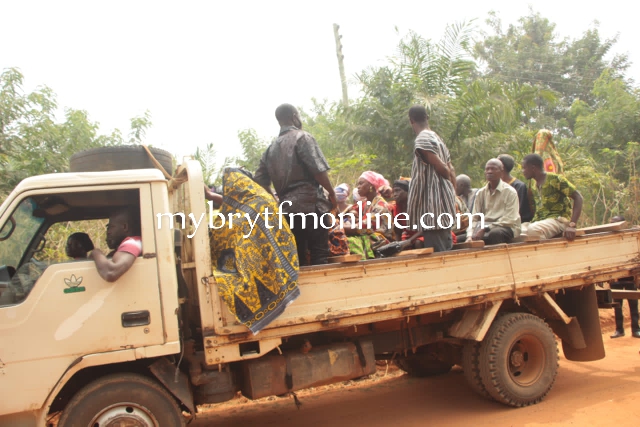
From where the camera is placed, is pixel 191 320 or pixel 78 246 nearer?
pixel 78 246

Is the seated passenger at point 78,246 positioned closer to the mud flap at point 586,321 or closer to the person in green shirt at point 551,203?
the person in green shirt at point 551,203

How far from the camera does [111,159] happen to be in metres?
3.65

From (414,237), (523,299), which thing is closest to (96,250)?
(414,237)

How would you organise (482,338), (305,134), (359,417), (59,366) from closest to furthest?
(59,366) → (305,134) → (482,338) → (359,417)

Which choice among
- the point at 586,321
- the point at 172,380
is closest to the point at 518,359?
the point at 586,321

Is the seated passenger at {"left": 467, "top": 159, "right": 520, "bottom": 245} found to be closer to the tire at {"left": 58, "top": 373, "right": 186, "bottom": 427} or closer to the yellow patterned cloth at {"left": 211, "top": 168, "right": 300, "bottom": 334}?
the yellow patterned cloth at {"left": 211, "top": 168, "right": 300, "bottom": 334}

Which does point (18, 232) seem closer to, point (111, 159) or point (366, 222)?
point (111, 159)

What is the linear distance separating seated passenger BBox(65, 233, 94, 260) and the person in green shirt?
3.99 meters

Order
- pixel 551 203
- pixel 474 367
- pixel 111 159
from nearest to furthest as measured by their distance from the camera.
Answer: pixel 111 159 → pixel 474 367 → pixel 551 203

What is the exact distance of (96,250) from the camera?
126 inches

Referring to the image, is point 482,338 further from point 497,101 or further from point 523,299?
point 497,101

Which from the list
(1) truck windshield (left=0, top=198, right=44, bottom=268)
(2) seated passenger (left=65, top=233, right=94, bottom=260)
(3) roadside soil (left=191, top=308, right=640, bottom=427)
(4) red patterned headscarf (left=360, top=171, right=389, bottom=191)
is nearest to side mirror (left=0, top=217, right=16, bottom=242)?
(1) truck windshield (left=0, top=198, right=44, bottom=268)

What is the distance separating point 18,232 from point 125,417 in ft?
4.60

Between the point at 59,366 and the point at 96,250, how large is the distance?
2.37ft
